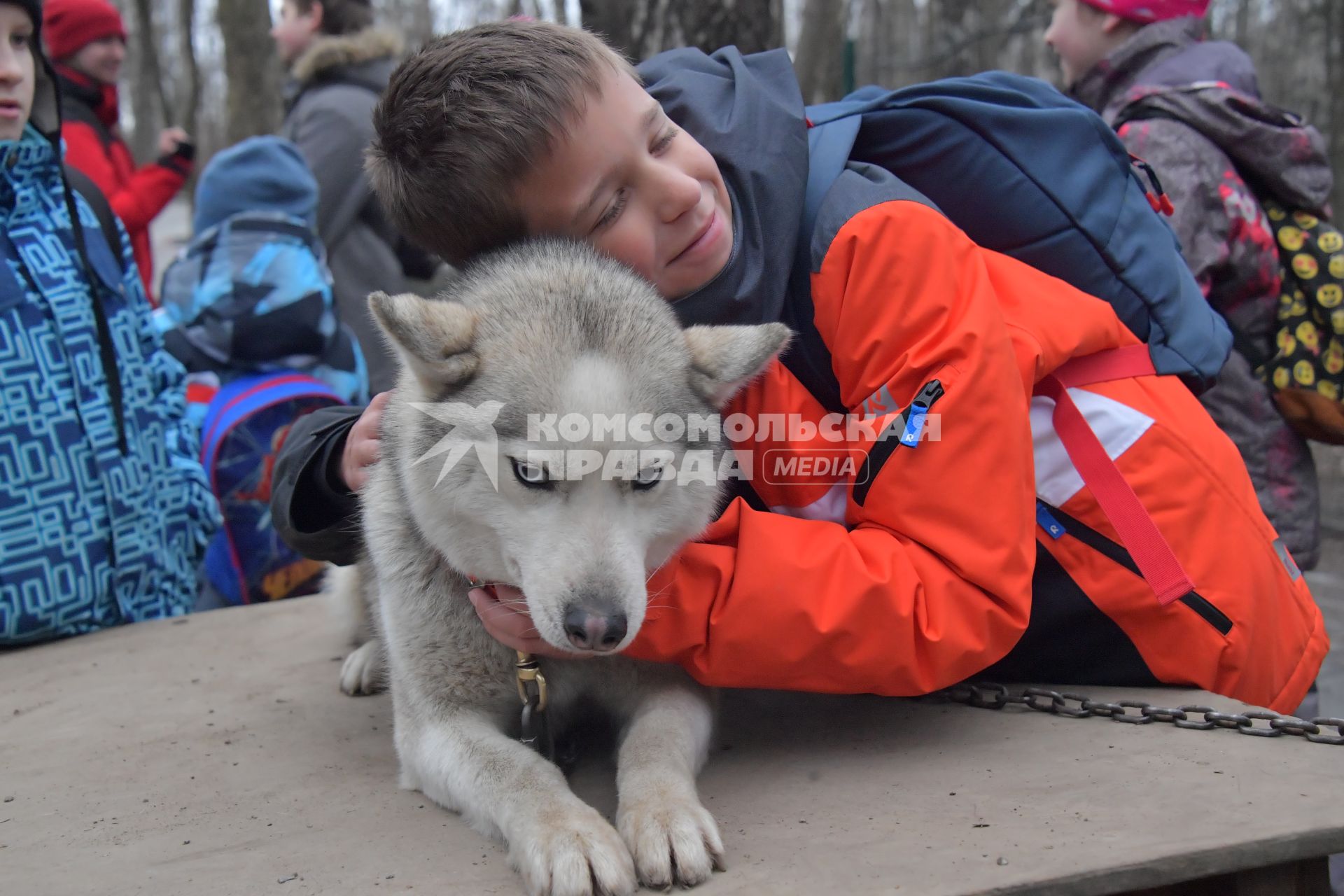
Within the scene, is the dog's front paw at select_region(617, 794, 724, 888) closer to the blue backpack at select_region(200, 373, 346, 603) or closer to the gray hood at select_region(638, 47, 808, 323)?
the gray hood at select_region(638, 47, 808, 323)

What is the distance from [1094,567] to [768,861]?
1097 millimetres

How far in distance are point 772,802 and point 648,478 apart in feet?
2.41

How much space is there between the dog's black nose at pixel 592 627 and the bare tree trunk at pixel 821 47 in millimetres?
6118

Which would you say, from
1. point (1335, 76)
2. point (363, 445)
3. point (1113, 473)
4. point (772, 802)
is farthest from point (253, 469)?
point (1335, 76)

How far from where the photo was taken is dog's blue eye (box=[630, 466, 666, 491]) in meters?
2.21

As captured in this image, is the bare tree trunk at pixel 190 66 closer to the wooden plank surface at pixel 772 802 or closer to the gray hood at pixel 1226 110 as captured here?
the gray hood at pixel 1226 110

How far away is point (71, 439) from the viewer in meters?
3.67

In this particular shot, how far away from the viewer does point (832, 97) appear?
26.2 feet

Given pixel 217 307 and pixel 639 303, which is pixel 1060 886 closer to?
pixel 639 303

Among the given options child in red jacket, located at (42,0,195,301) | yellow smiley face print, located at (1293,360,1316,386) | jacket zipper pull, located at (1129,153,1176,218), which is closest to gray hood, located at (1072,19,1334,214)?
yellow smiley face print, located at (1293,360,1316,386)

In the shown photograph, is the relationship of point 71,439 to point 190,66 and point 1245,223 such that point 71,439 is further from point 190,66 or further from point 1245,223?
point 190,66

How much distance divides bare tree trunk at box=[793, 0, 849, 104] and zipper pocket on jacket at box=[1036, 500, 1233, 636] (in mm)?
5461

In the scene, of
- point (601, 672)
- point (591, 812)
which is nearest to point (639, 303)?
point (601, 672)

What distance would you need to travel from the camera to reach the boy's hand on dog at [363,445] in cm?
278
